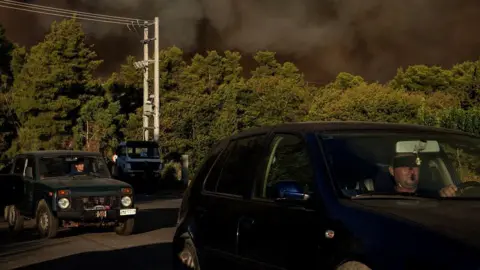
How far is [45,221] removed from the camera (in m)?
13.5

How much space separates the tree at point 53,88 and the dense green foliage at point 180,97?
0.08 metres

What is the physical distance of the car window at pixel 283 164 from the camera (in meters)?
5.22

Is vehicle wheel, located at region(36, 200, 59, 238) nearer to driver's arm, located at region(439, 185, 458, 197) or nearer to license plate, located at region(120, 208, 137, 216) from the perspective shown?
license plate, located at region(120, 208, 137, 216)

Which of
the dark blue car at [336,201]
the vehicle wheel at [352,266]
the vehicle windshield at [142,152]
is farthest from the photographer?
the vehicle windshield at [142,152]

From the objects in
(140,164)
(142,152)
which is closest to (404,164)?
(140,164)

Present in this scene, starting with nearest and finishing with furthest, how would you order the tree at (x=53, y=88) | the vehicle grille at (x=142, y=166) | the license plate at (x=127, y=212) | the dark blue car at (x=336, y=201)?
the dark blue car at (x=336, y=201) < the license plate at (x=127, y=212) < the vehicle grille at (x=142, y=166) < the tree at (x=53, y=88)

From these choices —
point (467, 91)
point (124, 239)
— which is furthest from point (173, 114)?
point (124, 239)

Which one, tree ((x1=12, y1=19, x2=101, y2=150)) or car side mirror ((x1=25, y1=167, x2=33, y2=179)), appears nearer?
car side mirror ((x1=25, y1=167, x2=33, y2=179))

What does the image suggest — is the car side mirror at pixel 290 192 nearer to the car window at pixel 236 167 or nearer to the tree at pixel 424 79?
the car window at pixel 236 167

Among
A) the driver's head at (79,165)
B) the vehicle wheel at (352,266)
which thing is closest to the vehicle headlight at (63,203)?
the driver's head at (79,165)

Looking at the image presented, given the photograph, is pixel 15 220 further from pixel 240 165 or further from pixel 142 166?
pixel 142 166

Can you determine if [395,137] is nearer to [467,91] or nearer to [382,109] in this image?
[382,109]

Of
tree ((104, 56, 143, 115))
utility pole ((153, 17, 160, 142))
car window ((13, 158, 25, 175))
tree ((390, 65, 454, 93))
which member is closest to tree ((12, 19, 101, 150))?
tree ((104, 56, 143, 115))

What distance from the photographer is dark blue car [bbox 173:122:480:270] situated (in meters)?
3.88
